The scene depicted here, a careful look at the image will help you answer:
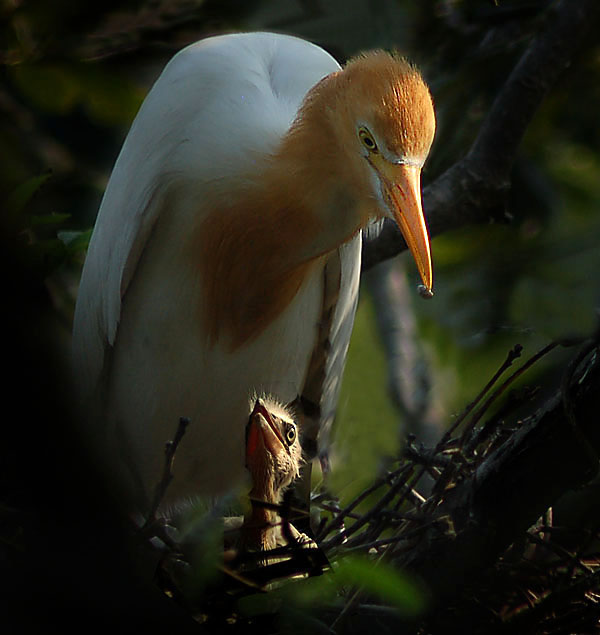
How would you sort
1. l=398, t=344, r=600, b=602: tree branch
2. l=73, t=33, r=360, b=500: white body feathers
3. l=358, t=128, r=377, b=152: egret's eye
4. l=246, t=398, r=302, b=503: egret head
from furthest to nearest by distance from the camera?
l=73, t=33, r=360, b=500: white body feathers < l=358, t=128, r=377, b=152: egret's eye < l=246, t=398, r=302, b=503: egret head < l=398, t=344, r=600, b=602: tree branch

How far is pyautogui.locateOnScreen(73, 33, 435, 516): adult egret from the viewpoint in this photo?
95.0 inches

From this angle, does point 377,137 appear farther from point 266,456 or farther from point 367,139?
point 266,456

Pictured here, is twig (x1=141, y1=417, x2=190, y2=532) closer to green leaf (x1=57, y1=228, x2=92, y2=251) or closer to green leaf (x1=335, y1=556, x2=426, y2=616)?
green leaf (x1=335, y1=556, x2=426, y2=616)

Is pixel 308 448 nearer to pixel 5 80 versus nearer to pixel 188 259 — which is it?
pixel 188 259

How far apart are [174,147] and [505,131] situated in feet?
3.01

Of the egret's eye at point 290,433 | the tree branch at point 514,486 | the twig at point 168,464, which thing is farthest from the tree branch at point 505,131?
the twig at point 168,464

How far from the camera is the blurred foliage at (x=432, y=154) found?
2203 millimetres

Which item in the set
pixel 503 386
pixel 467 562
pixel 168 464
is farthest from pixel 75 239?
pixel 467 562

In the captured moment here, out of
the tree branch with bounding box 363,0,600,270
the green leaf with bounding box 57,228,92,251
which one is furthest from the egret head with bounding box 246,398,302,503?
the tree branch with bounding box 363,0,600,270

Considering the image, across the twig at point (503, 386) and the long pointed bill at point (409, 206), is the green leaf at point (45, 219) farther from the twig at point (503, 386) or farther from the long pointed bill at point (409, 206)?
the twig at point (503, 386)

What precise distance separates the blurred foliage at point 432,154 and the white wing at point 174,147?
9 centimetres

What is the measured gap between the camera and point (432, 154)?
3.08 meters

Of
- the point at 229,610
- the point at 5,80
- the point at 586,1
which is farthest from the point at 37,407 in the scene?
the point at 586,1

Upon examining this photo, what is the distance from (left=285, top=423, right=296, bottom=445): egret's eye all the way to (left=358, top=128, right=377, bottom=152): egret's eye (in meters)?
0.62
